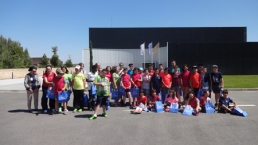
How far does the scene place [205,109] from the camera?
7578mm

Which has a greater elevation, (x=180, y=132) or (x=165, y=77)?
(x=165, y=77)

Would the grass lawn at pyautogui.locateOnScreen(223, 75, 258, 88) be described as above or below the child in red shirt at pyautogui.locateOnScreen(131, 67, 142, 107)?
below

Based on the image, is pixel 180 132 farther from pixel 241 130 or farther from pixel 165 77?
pixel 165 77

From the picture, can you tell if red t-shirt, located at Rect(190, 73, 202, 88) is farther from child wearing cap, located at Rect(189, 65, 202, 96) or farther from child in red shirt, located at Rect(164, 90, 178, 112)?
child in red shirt, located at Rect(164, 90, 178, 112)

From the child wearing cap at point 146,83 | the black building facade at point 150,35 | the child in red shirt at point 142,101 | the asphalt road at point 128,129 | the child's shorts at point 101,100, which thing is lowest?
the asphalt road at point 128,129

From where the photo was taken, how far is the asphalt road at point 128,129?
478 cm

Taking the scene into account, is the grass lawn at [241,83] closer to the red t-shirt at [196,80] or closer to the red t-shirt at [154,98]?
the red t-shirt at [196,80]

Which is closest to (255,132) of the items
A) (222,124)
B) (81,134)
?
(222,124)

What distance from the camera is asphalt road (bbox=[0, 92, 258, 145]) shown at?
4.78 m

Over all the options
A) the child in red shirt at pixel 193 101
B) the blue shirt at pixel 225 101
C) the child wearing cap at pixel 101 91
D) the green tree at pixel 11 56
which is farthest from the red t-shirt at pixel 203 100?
the green tree at pixel 11 56

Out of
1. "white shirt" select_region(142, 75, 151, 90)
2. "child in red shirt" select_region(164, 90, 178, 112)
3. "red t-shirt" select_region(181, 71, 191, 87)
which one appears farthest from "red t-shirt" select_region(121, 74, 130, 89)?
"red t-shirt" select_region(181, 71, 191, 87)


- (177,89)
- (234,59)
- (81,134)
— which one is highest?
(234,59)

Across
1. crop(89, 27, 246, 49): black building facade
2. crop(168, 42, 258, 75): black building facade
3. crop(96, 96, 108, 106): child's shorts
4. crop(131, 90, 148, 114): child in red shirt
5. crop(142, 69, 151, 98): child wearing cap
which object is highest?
crop(89, 27, 246, 49): black building facade

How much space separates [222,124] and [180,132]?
1.53 meters
